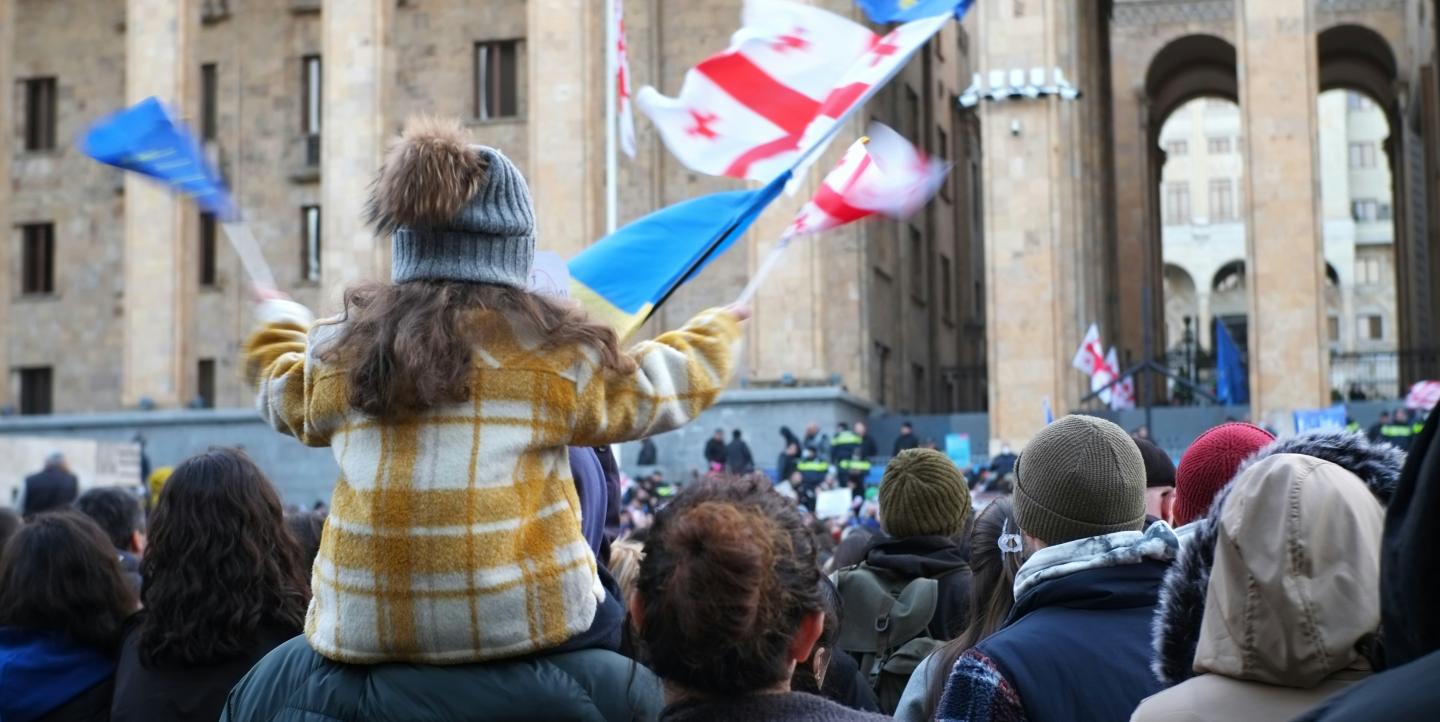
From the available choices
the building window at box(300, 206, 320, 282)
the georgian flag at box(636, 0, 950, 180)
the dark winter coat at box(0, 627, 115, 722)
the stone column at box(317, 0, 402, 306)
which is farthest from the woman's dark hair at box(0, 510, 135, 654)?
the building window at box(300, 206, 320, 282)

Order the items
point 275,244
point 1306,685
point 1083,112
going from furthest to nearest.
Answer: point 275,244
point 1083,112
point 1306,685

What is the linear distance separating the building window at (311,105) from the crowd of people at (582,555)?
116ft

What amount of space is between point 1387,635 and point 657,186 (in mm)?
33492

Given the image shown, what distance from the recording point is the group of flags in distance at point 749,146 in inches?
217

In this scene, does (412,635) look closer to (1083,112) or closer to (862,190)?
(862,190)

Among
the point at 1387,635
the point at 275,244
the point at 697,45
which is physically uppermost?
the point at 697,45

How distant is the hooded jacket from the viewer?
2.78m

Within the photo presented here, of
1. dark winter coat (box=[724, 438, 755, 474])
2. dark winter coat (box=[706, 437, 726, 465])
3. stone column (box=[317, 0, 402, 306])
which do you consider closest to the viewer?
dark winter coat (box=[724, 438, 755, 474])

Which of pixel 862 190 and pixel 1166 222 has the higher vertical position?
pixel 1166 222

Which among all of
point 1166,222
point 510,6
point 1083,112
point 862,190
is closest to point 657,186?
point 510,6

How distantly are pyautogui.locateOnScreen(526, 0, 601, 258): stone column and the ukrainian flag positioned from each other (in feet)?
86.3

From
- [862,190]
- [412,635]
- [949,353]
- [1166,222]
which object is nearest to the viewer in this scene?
[412,635]

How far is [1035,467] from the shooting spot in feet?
13.4

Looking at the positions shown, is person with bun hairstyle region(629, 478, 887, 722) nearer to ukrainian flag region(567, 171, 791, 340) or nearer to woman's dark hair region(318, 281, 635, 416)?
woman's dark hair region(318, 281, 635, 416)
